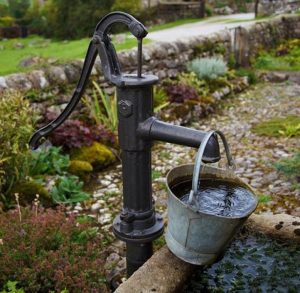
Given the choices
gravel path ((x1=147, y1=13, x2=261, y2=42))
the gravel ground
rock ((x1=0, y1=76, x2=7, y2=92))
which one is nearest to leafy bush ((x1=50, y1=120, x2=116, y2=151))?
the gravel ground

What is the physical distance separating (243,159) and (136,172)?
3605mm

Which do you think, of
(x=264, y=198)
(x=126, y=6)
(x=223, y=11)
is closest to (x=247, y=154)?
(x=264, y=198)

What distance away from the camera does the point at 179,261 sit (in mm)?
1745

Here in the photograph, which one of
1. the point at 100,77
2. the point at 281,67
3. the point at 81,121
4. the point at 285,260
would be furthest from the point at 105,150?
the point at 281,67

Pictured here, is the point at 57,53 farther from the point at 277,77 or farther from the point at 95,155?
the point at 277,77

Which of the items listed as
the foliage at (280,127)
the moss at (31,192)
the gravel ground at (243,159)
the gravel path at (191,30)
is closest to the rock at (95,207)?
the gravel ground at (243,159)

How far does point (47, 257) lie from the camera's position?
262cm

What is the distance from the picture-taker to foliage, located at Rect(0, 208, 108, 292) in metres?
2.43

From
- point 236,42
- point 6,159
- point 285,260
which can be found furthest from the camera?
point 236,42

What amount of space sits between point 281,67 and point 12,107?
26.7 feet

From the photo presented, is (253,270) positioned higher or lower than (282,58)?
higher

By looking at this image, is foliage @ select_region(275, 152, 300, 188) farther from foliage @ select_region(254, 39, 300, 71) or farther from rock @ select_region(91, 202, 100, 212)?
foliage @ select_region(254, 39, 300, 71)

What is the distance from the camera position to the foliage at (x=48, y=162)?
173 inches

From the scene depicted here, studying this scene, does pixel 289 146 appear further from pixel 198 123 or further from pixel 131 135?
pixel 131 135
